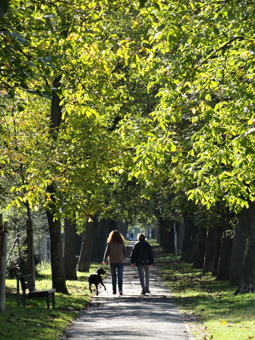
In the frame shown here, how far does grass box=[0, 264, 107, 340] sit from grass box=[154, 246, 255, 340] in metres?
2.49

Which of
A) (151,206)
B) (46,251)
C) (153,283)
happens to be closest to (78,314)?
(153,283)

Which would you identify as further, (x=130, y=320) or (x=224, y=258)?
(x=224, y=258)

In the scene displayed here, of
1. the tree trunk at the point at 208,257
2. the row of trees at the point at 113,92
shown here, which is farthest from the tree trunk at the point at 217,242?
the row of trees at the point at 113,92

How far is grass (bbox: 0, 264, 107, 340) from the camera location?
9992 millimetres

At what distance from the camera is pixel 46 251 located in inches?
1582

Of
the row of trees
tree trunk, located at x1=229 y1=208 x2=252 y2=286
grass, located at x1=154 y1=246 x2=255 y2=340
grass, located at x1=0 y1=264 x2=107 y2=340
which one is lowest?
grass, located at x1=154 y1=246 x2=255 y2=340

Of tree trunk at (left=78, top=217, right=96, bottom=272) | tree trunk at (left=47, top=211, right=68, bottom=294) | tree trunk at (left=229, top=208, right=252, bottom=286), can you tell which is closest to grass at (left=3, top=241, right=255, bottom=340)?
tree trunk at (left=47, top=211, right=68, bottom=294)

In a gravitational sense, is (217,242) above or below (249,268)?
above

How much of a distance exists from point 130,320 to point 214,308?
9.69 feet

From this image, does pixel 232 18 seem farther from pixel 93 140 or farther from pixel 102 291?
pixel 102 291

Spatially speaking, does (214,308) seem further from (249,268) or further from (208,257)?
(208,257)

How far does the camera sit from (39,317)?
11969mm

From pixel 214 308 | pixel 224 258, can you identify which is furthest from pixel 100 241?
pixel 214 308

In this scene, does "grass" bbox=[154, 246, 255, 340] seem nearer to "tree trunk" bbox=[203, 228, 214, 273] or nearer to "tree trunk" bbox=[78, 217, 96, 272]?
"tree trunk" bbox=[203, 228, 214, 273]
